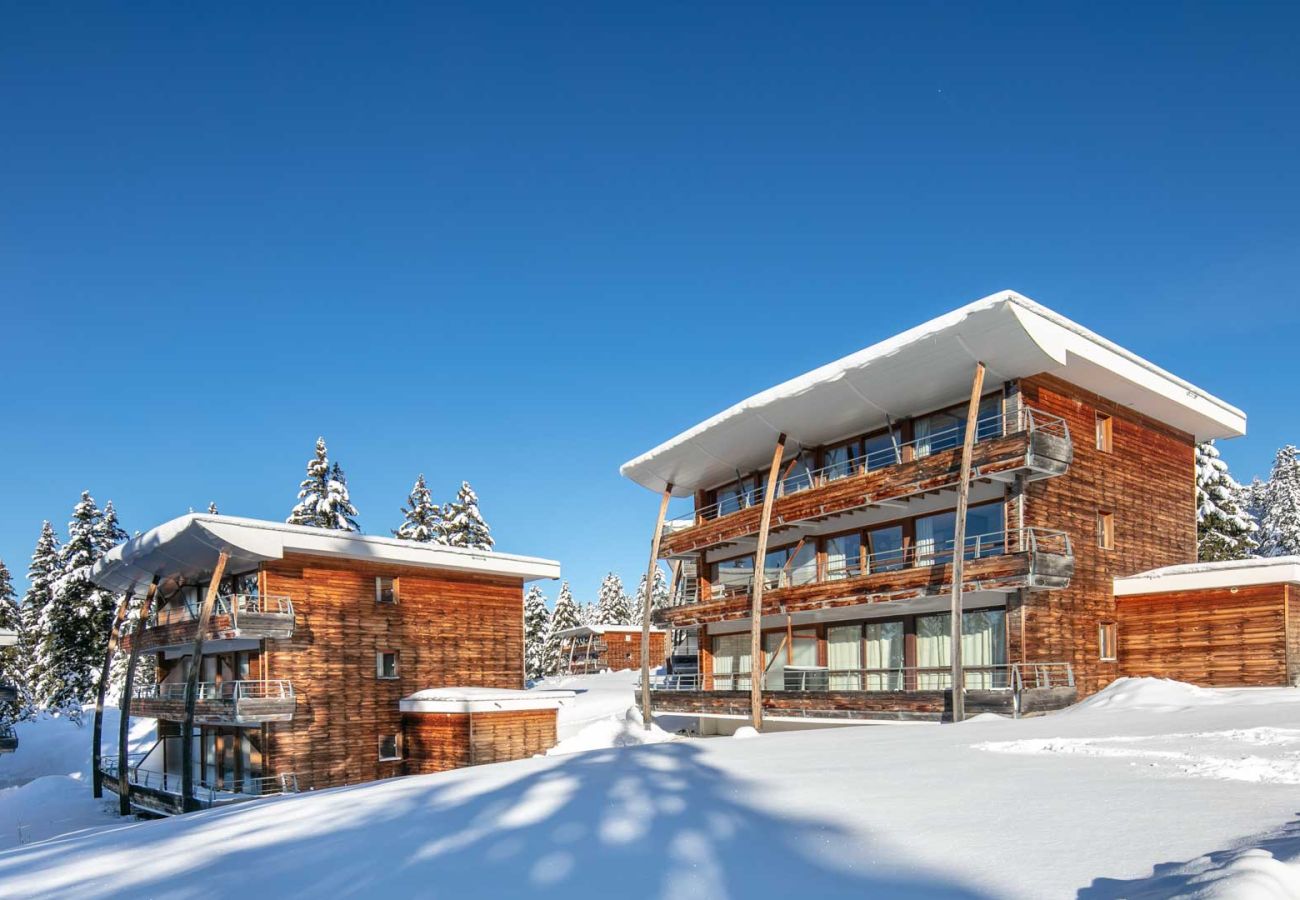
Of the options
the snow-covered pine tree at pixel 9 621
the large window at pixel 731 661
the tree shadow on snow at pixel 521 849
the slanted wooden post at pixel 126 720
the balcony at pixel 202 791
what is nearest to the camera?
the tree shadow on snow at pixel 521 849

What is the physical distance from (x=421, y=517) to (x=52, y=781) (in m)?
24.1

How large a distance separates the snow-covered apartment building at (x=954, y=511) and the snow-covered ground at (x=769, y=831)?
11.5 m

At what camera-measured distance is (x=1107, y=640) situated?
25031 millimetres

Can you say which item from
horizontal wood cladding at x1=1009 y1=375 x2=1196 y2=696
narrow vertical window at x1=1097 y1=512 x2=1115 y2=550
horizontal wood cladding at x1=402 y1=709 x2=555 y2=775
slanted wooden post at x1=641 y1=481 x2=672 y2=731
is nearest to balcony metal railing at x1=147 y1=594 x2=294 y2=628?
horizontal wood cladding at x1=402 y1=709 x2=555 y2=775

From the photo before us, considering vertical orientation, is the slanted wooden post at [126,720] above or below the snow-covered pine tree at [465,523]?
below

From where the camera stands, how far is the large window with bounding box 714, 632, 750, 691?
3375 centimetres

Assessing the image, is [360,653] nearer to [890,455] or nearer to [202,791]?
[202,791]

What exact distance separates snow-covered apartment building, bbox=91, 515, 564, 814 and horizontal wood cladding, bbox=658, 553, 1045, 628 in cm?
637

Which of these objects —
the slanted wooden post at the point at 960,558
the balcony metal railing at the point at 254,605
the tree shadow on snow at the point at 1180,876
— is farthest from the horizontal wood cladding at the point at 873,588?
the tree shadow on snow at the point at 1180,876

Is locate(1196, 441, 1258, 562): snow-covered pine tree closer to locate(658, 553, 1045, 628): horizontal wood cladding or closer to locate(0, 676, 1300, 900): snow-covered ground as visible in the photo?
locate(658, 553, 1045, 628): horizontal wood cladding

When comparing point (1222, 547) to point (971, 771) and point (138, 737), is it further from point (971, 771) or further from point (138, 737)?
point (138, 737)

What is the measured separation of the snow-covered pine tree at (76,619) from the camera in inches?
1905

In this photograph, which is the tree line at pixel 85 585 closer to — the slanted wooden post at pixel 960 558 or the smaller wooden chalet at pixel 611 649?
the smaller wooden chalet at pixel 611 649

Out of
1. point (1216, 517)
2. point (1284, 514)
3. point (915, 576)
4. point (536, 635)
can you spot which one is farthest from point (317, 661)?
point (1284, 514)
